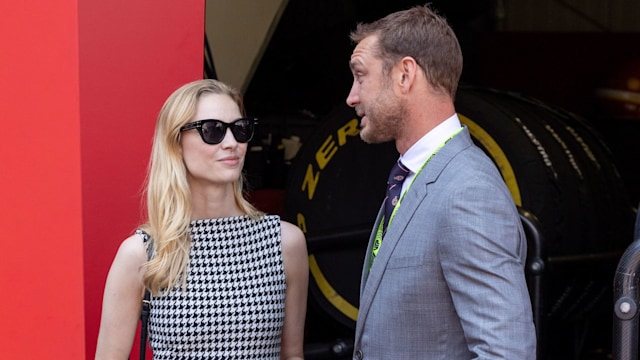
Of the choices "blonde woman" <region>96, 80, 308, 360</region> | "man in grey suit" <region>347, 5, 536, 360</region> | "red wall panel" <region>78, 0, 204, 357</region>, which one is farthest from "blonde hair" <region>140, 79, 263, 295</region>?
"man in grey suit" <region>347, 5, 536, 360</region>

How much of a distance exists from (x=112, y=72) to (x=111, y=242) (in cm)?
47

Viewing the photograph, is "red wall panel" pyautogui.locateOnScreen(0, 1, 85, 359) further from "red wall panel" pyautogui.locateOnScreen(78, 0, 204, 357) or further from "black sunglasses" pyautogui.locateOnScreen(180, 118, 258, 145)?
"black sunglasses" pyautogui.locateOnScreen(180, 118, 258, 145)

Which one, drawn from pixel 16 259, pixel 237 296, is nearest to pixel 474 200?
pixel 237 296

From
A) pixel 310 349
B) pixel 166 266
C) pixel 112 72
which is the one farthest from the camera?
pixel 310 349

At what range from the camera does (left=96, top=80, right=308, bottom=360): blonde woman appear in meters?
2.29

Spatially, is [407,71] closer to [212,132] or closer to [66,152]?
[212,132]

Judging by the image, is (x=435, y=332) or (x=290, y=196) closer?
(x=435, y=332)

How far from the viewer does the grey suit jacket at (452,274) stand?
5.74ft

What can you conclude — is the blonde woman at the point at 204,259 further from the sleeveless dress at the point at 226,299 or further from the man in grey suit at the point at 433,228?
the man in grey suit at the point at 433,228

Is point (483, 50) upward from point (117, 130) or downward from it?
upward

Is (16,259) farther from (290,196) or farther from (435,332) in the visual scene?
(290,196)

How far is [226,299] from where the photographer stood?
2.31 metres

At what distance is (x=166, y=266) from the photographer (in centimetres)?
228

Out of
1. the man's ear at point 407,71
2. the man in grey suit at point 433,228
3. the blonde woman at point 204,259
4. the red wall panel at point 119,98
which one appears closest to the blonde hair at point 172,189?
the blonde woman at point 204,259
